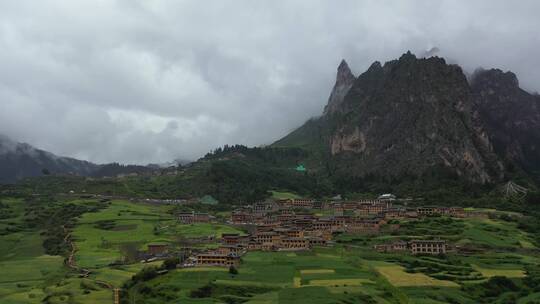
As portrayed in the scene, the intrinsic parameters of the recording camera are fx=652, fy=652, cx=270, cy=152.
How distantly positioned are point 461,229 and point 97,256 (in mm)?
69077

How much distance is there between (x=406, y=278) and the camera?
91938 millimetres

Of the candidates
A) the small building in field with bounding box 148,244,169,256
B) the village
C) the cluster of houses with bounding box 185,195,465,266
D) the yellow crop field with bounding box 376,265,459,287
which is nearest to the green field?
the yellow crop field with bounding box 376,265,459,287

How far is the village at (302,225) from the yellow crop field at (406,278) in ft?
56.1

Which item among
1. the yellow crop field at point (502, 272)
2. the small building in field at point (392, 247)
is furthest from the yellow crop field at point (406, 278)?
the small building in field at point (392, 247)

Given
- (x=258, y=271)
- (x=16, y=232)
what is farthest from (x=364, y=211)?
(x=16, y=232)

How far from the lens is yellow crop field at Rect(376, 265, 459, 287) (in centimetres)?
8881

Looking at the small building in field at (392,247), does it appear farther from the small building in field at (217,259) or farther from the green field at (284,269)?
the small building in field at (217,259)

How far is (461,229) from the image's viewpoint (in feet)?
419

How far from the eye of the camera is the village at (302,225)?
113000 millimetres

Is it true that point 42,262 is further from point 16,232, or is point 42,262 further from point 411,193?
point 411,193

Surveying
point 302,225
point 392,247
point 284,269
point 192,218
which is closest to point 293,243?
point 392,247

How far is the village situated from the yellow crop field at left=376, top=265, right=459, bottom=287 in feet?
56.1

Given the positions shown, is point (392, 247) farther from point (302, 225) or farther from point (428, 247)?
point (302, 225)

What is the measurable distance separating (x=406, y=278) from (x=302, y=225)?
5084cm
